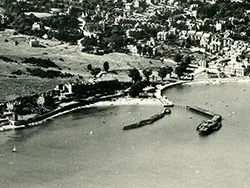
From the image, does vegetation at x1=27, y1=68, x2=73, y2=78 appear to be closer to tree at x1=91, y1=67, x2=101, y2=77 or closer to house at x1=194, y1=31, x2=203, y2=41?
tree at x1=91, y1=67, x2=101, y2=77

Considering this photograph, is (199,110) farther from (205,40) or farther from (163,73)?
(205,40)

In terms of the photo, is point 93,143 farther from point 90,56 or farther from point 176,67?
point 90,56

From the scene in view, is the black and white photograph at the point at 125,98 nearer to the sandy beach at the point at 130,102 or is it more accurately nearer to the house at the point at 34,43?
the sandy beach at the point at 130,102

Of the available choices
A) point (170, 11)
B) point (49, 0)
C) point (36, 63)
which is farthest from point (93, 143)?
point (49, 0)

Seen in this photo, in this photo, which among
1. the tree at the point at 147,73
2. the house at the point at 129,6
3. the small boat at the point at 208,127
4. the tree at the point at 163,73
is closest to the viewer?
the small boat at the point at 208,127

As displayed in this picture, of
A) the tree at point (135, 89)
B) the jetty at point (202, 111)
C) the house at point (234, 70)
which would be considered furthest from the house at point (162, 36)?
the jetty at point (202, 111)

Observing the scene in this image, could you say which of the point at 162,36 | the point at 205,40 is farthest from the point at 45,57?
the point at 205,40

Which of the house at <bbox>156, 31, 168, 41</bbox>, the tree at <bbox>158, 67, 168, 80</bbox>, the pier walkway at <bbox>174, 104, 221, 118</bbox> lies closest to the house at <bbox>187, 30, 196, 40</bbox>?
the house at <bbox>156, 31, 168, 41</bbox>
